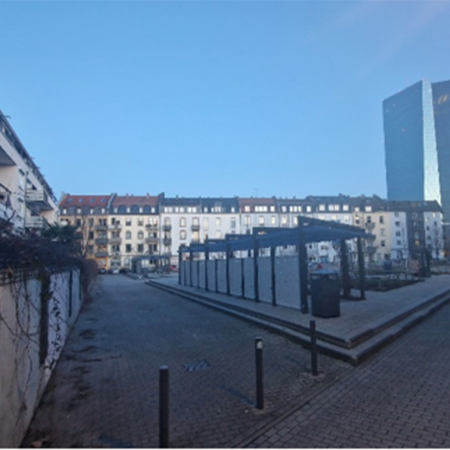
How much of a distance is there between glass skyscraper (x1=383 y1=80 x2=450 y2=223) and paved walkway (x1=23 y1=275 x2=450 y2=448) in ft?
514

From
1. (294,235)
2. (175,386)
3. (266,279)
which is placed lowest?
(175,386)

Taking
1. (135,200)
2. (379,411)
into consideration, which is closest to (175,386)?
(379,411)

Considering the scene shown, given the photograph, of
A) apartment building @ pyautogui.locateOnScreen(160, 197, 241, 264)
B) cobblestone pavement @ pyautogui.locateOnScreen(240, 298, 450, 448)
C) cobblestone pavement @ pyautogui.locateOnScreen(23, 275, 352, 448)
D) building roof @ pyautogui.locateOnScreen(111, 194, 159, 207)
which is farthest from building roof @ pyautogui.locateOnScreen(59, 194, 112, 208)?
cobblestone pavement @ pyautogui.locateOnScreen(240, 298, 450, 448)

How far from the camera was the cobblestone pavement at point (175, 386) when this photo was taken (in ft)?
14.2

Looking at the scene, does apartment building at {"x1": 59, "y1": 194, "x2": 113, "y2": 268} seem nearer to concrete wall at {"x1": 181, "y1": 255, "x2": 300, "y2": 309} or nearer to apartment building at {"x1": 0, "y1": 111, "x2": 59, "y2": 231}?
apartment building at {"x1": 0, "y1": 111, "x2": 59, "y2": 231}

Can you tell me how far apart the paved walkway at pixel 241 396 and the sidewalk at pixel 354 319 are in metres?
0.39

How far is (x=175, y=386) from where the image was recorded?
19.4 feet

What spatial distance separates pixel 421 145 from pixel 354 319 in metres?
163

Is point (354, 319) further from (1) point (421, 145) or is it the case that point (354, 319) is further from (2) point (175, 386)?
(1) point (421, 145)

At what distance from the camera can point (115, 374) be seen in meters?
6.66

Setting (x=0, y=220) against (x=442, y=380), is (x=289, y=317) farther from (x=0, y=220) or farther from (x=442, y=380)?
(x=0, y=220)

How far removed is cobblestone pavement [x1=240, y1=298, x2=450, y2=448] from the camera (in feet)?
13.1

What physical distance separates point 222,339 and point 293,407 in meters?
4.34

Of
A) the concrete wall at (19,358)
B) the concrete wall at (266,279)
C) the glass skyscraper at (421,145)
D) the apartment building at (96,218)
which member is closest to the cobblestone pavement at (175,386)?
the concrete wall at (19,358)
